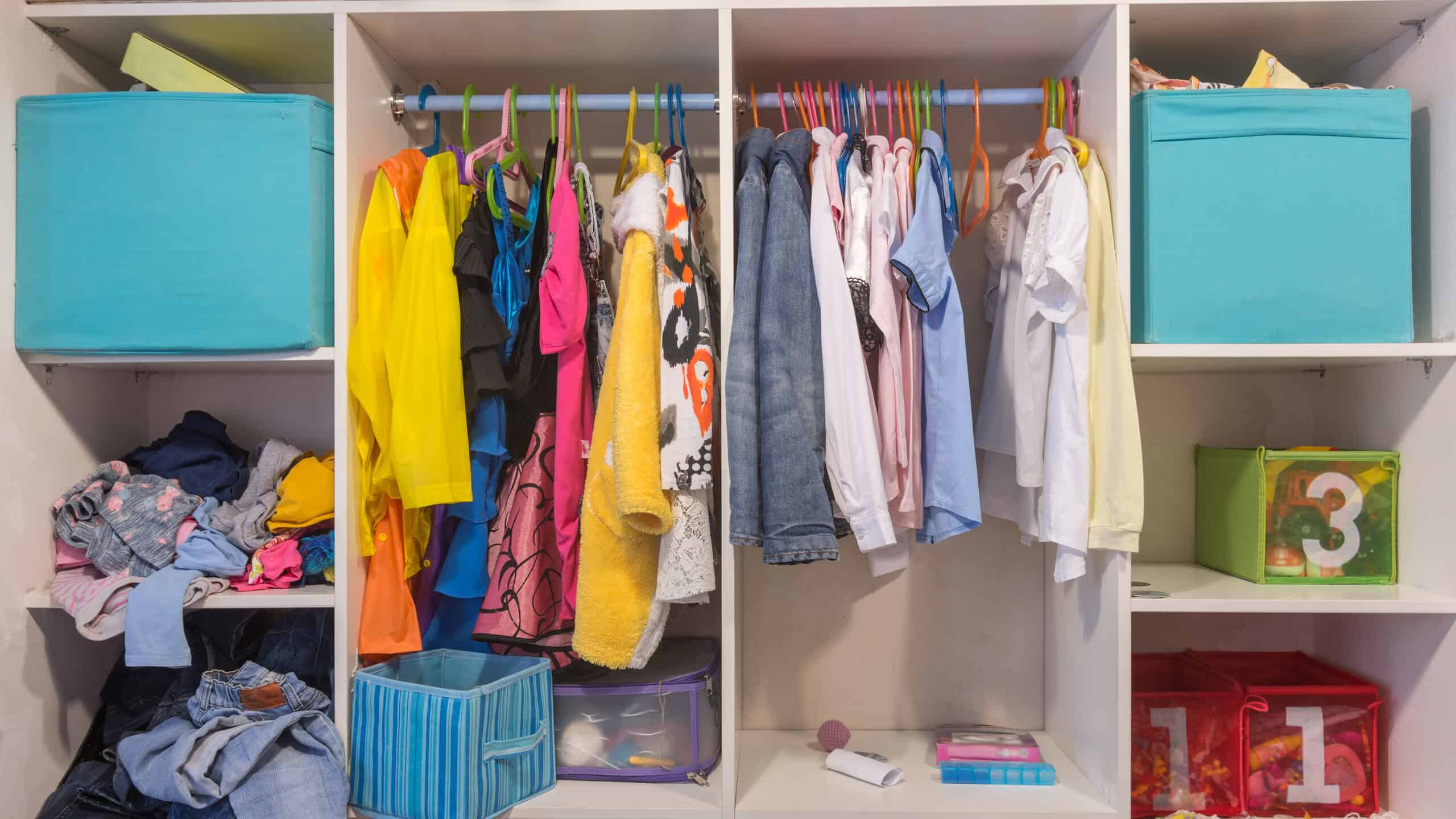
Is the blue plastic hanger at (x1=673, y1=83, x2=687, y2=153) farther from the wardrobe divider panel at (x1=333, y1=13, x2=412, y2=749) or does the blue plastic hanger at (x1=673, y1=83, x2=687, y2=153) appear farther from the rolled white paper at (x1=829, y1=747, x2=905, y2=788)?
the rolled white paper at (x1=829, y1=747, x2=905, y2=788)

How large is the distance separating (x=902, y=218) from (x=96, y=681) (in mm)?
1791

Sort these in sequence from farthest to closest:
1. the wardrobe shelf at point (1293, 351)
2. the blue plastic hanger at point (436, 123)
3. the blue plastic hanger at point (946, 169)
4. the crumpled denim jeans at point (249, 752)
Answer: the blue plastic hanger at point (436, 123)
the blue plastic hanger at point (946, 169)
the wardrobe shelf at point (1293, 351)
the crumpled denim jeans at point (249, 752)

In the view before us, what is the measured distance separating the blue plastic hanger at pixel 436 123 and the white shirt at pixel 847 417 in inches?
31.4

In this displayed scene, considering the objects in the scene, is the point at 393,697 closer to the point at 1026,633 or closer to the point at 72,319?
the point at 72,319

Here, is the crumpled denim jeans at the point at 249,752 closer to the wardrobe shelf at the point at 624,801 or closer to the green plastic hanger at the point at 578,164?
the wardrobe shelf at the point at 624,801

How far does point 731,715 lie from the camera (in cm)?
161

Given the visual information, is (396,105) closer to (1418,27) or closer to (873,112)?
(873,112)

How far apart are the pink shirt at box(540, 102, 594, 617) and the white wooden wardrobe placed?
10.5 inches

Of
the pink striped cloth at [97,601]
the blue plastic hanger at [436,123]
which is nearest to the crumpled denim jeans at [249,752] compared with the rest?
the pink striped cloth at [97,601]

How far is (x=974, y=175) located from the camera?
6.66 feet

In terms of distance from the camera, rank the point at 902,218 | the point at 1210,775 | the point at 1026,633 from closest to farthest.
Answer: the point at 902,218 → the point at 1210,775 → the point at 1026,633

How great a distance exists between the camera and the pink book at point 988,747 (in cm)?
178

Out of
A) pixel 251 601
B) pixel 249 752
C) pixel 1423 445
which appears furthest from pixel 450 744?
pixel 1423 445

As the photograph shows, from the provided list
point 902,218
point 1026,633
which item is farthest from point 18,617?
point 1026,633
